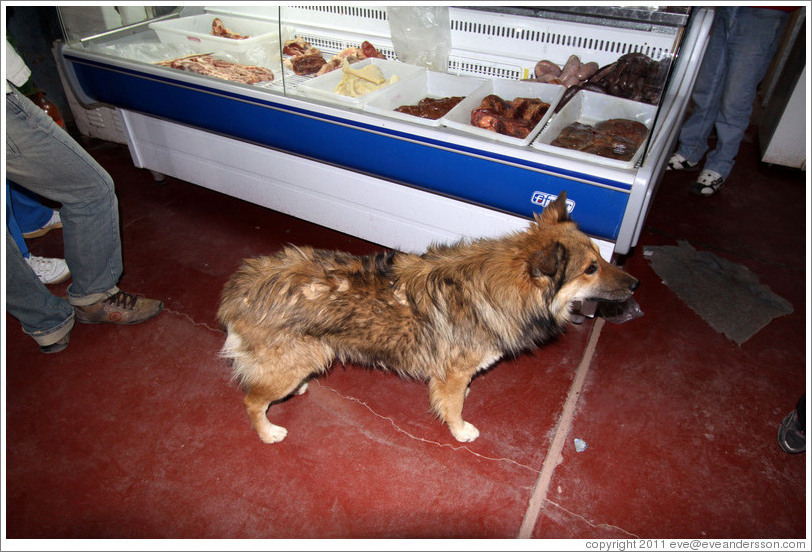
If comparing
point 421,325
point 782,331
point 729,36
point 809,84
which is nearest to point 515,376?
point 421,325

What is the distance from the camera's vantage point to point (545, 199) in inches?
96.7

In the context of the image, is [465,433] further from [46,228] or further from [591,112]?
[46,228]

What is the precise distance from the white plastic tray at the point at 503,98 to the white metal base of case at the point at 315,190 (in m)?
0.47

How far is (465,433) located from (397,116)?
187 centimetres

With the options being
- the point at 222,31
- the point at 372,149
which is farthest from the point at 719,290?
the point at 222,31

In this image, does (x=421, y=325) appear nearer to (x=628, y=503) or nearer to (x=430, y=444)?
(x=430, y=444)

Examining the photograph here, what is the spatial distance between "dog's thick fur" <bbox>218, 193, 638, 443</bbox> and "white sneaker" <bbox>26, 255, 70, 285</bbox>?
6.93ft

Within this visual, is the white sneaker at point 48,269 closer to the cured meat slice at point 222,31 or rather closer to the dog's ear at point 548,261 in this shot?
the cured meat slice at point 222,31

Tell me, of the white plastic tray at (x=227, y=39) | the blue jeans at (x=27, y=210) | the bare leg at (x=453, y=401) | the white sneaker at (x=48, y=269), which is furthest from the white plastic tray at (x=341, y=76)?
the blue jeans at (x=27, y=210)

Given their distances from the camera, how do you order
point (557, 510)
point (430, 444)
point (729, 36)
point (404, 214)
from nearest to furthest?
1. point (557, 510)
2. point (430, 444)
3. point (404, 214)
4. point (729, 36)

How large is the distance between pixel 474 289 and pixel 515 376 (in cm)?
104

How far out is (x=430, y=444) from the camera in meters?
2.36

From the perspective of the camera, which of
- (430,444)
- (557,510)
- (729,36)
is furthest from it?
(729,36)

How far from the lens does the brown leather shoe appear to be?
2850 mm
